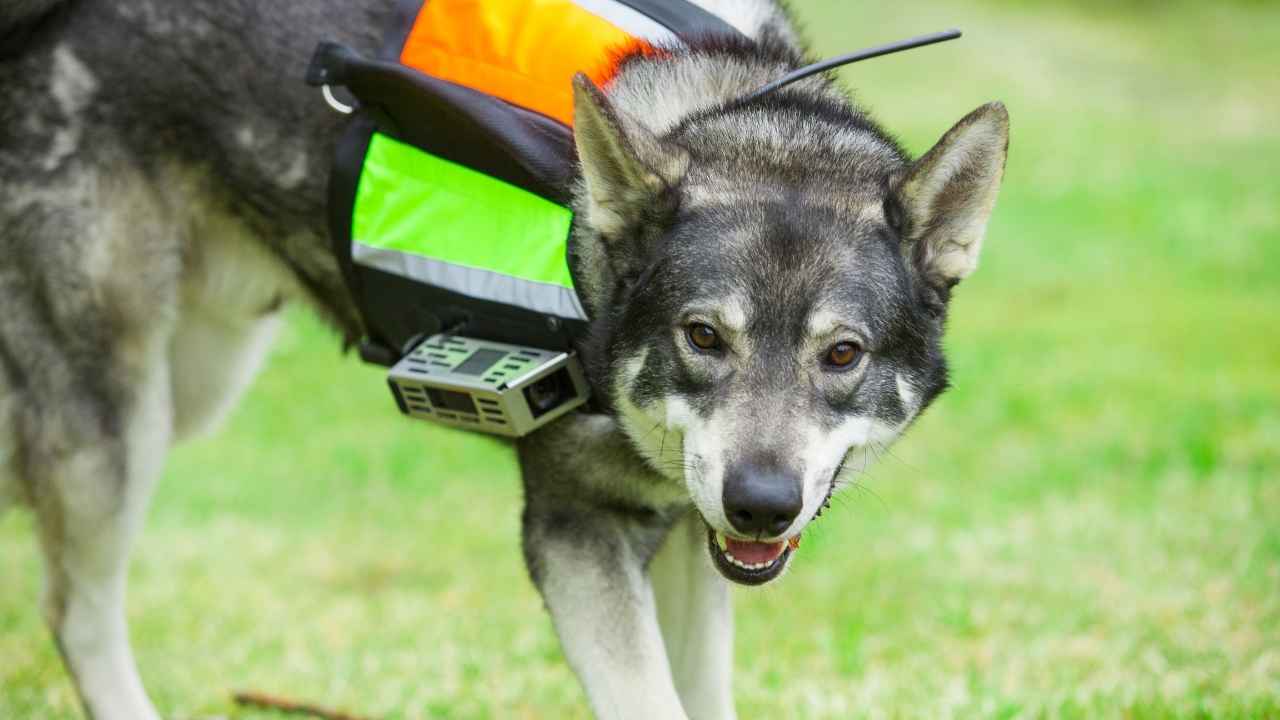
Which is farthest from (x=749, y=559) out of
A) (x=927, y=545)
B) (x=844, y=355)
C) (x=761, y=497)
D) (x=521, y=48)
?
(x=927, y=545)

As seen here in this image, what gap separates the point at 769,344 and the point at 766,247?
21 cm

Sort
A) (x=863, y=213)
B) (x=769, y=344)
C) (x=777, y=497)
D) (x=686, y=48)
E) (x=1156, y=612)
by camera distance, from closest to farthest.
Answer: (x=777, y=497) < (x=769, y=344) < (x=863, y=213) < (x=686, y=48) < (x=1156, y=612)

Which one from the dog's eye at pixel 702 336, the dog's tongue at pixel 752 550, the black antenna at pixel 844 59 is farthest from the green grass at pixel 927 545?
the black antenna at pixel 844 59

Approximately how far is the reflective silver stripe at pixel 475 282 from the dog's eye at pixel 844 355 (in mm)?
604

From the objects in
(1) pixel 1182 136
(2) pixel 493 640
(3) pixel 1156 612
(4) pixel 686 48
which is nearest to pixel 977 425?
(3) pixel 1156 612

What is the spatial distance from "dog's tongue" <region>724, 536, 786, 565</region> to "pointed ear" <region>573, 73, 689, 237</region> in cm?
71

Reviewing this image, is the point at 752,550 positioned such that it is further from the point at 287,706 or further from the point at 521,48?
the point at 287,706

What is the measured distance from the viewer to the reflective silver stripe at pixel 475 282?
3260mm

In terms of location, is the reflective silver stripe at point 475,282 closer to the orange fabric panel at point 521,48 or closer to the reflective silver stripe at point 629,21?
the orange fabric panel at point 521,48

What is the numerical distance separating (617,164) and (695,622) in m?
1.23

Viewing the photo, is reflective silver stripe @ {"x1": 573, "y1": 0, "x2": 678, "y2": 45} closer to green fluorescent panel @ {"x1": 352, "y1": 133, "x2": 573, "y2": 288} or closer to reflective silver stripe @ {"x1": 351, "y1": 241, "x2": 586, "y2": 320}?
green fluorescent panel @ {"x1": 352, "y1": 133, "x2": 573, "y2": 288}

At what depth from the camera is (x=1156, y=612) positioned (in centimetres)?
512

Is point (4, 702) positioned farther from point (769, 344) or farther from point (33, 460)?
point (769, 344)

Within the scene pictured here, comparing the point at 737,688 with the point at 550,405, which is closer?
the point at 550,405
